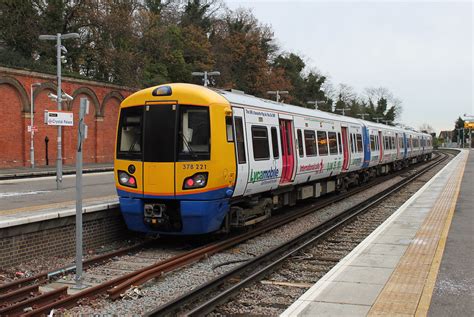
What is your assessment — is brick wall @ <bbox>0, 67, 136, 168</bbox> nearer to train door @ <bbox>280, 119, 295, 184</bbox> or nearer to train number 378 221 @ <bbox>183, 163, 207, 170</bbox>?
train door @ <bbox>280, 119, 295, 184</bbox>

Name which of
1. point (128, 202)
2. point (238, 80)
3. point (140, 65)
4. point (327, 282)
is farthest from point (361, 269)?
point (238, 80)

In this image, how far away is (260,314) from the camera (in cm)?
657

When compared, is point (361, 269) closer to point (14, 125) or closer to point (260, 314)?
point (260, 314)

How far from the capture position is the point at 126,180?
10.2 metres

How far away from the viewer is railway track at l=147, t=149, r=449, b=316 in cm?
669

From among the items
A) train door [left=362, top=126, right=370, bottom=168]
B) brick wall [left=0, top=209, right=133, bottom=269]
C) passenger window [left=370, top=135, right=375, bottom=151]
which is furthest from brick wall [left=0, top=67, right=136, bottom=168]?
brick wall [left=0, top=209, right=133, bottom=269]

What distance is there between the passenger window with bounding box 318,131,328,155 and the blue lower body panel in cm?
638

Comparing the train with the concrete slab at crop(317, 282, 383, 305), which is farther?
the train

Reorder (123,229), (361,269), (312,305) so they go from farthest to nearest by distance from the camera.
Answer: (123,229) → (361,269) → (312,305)

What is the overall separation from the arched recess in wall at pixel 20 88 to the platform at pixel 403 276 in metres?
26.4

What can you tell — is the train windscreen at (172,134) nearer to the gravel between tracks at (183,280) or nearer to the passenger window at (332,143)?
the gravel between tracks at (183,280)

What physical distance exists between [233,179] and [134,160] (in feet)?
6.41

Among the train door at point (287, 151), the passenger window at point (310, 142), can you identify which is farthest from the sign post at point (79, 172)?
the passenger window at point (310, 142)

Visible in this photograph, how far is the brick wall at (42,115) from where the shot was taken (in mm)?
31703
